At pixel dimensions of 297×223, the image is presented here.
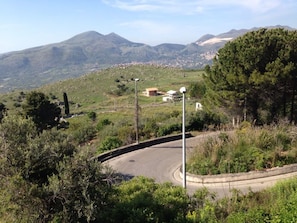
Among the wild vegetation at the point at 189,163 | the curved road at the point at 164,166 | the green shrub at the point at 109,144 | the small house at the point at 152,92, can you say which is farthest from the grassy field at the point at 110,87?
the curved road at the point at 164,166

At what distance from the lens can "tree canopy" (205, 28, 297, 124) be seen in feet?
71.2

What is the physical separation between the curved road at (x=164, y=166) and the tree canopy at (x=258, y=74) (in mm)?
4107

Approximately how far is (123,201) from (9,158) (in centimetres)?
286

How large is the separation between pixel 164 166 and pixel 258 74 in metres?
7.99

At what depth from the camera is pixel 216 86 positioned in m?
24.0

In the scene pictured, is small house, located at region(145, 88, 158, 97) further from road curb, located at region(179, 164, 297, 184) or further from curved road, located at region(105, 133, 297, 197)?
road curb, located at region(179, 164, 297, 184)

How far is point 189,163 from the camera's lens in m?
17.0

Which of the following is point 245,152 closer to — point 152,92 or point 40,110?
point 40,110

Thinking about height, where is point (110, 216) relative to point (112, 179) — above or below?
below

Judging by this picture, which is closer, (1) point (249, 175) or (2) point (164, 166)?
(1) point (249, 175)

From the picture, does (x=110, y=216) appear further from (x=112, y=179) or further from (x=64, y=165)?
(x=64, y=165)

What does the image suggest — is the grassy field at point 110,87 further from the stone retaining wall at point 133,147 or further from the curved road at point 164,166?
the curved road at point 164,166

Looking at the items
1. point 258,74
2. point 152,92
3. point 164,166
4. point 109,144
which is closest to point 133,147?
point 109,144

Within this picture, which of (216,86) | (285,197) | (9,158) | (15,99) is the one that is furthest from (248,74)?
(15,99)
